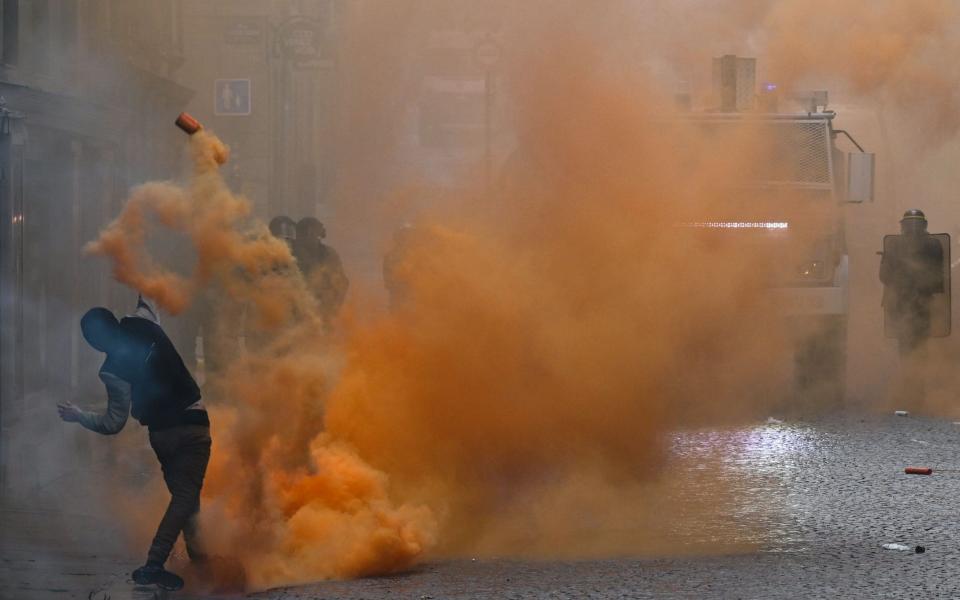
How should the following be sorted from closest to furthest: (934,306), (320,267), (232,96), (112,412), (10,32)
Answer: (112,412) < (10,32) < (320,267) < (934,306) < (232,96)

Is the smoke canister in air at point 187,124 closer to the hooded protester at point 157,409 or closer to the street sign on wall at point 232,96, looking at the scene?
the hooded protester at point 157,409

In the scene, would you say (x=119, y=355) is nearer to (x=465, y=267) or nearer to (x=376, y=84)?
(x=465, y=267)

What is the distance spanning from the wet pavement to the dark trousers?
0.32 meters

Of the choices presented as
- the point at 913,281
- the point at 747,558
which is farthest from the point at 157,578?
the point at 913,281

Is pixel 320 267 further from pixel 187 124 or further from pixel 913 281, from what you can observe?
pixel 913 281

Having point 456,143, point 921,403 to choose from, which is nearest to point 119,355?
point 456,143

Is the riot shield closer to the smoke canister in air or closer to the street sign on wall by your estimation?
the street sign on wall

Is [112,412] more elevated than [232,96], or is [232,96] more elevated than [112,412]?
[232,96]

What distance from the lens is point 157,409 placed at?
6762 mm

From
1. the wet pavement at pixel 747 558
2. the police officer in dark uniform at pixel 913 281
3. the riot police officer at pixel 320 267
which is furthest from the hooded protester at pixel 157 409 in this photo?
the police officer in dark uniform at pixel 913 281

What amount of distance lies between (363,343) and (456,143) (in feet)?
11.3

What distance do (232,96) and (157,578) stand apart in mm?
11831

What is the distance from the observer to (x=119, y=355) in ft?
22.0

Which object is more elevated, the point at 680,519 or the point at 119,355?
the point at 119,355
